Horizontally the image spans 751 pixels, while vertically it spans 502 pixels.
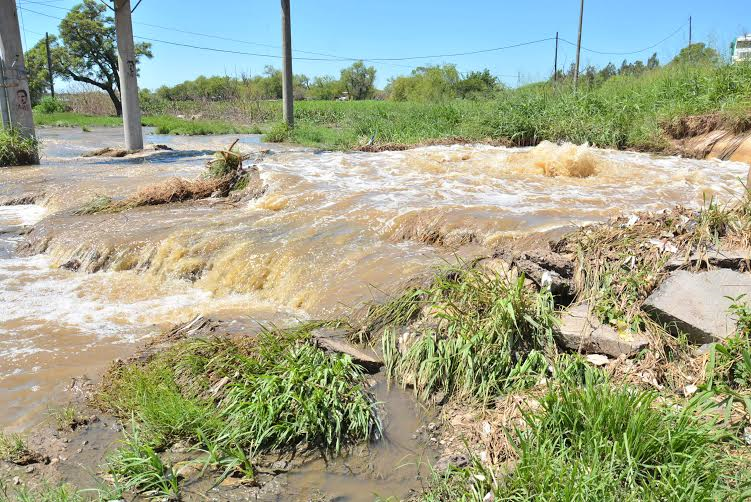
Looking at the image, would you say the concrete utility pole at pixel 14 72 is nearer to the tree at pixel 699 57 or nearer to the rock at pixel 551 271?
the rock at pixel 551 271

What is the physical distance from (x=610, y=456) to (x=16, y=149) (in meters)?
13.4

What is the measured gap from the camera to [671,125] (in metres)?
11.0

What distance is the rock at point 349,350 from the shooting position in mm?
3404

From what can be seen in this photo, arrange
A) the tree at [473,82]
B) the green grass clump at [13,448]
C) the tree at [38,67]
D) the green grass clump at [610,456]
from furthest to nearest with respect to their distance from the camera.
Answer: the tree at [38,67], the tree at [473,82], the green grass clump at [13,448], the green grass clump at [610,456]

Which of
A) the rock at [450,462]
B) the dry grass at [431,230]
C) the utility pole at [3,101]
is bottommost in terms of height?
the rock at [450,462]

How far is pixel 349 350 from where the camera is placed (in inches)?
135

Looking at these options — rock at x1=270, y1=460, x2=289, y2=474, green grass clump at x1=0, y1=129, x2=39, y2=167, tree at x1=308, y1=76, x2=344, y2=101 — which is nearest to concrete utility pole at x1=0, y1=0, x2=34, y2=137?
green grass clump at x1=0, y1=129, x2=39, y2=167

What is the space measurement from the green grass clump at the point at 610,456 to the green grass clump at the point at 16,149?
12.9 metres

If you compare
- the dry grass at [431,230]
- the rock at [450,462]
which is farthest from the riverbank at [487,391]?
the dry grass at [431,230]

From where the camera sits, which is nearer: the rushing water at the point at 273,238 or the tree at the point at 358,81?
the rushing water at the point at 273,238

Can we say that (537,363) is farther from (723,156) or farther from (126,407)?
(723,156)

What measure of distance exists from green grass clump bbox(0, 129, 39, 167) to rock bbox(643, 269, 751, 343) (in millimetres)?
12984

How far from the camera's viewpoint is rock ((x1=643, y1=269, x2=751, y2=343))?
3.02 metres

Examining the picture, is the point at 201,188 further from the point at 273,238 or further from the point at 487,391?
the point at 487,391
